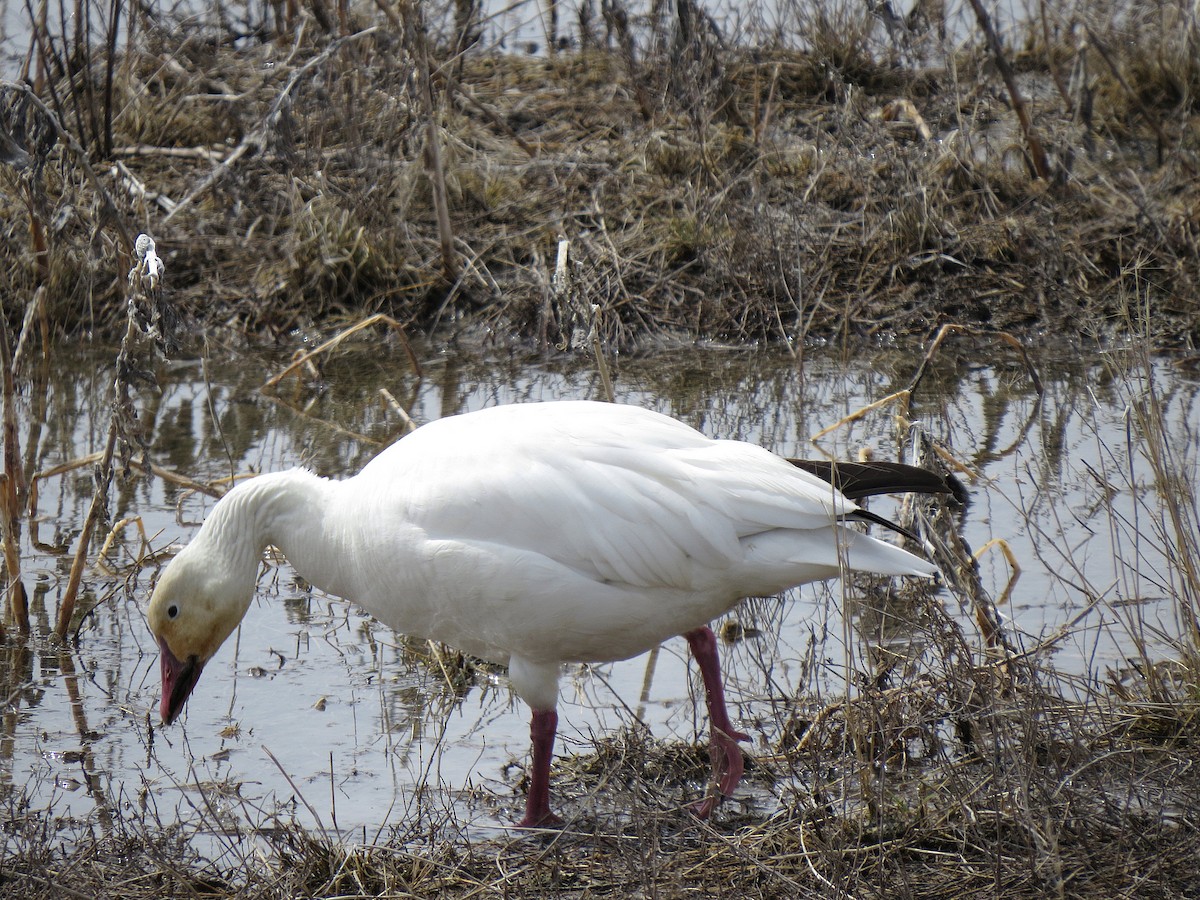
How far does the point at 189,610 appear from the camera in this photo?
4254 millimetres

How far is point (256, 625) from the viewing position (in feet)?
17.5

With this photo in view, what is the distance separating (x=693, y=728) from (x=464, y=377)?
145 inches

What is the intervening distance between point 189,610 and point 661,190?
4999mm

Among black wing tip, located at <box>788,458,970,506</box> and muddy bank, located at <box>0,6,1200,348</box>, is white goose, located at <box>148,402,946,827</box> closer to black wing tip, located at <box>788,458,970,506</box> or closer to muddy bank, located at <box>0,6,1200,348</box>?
black wing tip, located at <box>788,458,970,506</box>

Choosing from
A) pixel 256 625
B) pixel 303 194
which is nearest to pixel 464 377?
pixel 303 194

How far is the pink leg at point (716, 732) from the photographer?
12.8ft

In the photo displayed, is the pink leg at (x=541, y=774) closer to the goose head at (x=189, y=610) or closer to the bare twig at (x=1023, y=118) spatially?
the goose head at (x=189, y=610)

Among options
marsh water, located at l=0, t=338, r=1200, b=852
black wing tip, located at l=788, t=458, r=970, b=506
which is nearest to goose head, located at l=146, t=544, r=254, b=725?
marsh water, located at l=0, t=338, r=1200, b=852

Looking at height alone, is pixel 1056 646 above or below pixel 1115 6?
below

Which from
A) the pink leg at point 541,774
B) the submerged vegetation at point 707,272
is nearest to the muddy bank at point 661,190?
the submerged vegetation at point 707,272

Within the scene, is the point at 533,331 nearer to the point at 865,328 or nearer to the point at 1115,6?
the point at 865,328

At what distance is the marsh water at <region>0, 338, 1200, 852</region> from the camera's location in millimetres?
4168

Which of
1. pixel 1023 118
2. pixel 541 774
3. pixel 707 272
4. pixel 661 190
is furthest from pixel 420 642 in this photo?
pixel 1023 118

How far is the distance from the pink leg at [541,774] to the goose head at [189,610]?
0.96 meters
